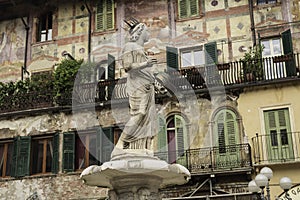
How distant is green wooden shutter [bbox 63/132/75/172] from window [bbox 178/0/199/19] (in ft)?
23.5

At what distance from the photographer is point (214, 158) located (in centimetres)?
1873

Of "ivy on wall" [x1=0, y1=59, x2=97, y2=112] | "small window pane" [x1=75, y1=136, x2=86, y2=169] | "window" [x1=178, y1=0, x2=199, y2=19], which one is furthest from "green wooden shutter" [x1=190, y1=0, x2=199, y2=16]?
"small window pane" [x1=75, y1=136, x2=86, y2=169]

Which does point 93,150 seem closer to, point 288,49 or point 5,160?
point 5,160

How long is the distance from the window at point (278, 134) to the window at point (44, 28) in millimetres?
11311

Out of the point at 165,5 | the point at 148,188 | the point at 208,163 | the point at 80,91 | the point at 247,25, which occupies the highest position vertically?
the point at 165,5

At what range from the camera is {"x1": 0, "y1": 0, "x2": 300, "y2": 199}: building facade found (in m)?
18.7

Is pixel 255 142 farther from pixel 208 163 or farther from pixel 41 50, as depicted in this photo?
pixel 41 50

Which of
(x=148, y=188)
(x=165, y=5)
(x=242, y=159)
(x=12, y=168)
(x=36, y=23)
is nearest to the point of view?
(x=148, y=188)

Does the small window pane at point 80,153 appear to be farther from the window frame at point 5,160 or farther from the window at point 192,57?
the window at point 192,57

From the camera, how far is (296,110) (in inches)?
733

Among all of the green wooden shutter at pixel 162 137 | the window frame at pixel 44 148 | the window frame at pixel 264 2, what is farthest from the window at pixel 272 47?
the window frame at pixel 44 148

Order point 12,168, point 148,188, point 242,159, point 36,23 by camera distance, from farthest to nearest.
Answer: point 36,23
point 12,168
point 242,159
point 148,188

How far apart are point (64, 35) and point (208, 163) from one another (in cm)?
961

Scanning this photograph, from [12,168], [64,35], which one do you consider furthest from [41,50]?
[12,168]
